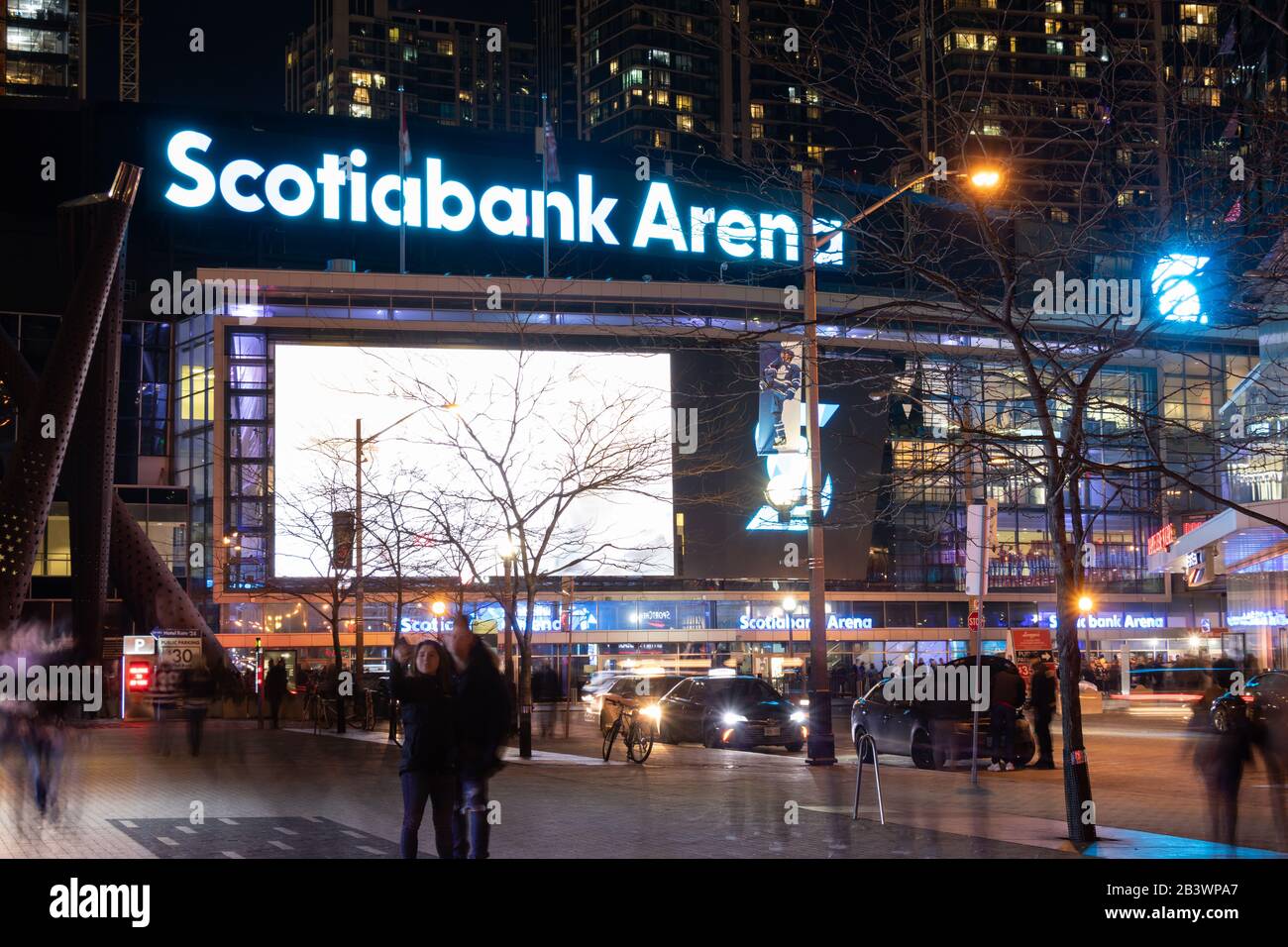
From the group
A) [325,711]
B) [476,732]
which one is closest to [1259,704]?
[476,732]

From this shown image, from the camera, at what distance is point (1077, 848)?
12898 mm

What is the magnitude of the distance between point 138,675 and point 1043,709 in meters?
27.2

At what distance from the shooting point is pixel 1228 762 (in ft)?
38.9

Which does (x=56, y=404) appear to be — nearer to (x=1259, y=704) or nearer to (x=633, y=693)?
(x=633, y=693)

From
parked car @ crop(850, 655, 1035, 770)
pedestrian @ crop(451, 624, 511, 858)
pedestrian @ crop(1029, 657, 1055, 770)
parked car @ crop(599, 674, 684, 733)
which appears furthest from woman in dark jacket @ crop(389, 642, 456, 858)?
parked car @ crop(599, 674, 684, 733)

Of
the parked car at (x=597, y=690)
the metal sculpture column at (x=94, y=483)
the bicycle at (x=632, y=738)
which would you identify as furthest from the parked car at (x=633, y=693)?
the metal sculpture column at (x=94, y=483)

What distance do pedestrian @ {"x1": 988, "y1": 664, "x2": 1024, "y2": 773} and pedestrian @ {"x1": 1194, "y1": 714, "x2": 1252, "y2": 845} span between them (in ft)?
32.2

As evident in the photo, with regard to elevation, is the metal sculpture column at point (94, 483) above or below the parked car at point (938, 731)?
above

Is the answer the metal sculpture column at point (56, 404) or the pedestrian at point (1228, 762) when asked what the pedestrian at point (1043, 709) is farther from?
the metal sculpture column at point (56, 404)

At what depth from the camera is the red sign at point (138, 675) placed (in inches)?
1576

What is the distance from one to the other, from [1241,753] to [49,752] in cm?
1184

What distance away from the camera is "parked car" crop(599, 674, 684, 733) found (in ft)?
91.2

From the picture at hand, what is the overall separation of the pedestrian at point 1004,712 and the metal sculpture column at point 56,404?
24.6m
